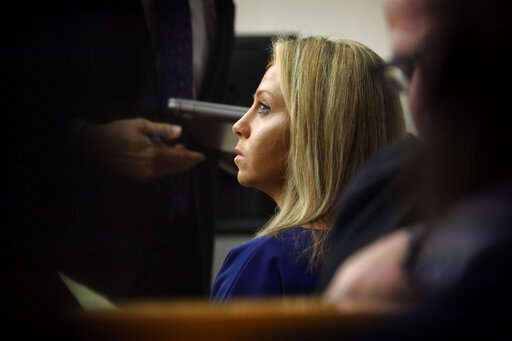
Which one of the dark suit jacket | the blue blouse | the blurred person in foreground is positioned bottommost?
the blue blouse

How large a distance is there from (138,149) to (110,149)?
69 mm

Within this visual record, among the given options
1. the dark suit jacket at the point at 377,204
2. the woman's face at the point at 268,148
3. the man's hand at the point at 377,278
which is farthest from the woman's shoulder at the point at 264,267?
the man's hand at the point at 377,278

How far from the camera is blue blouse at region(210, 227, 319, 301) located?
79cm

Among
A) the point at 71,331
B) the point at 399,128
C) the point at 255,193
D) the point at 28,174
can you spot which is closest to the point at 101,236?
the point at 28,174

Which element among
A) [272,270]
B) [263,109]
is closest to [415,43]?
[272,270]

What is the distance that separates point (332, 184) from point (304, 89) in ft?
0.46

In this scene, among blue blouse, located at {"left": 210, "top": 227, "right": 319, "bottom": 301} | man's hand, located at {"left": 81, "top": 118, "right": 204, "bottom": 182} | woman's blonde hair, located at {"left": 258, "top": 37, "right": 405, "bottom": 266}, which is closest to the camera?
blue blouse, located at {"left": 210, "top": 227, "right": 319, "bottom": 301}

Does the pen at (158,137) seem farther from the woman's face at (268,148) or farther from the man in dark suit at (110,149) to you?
the woman's face at (268,148)

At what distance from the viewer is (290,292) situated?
0.79 meters

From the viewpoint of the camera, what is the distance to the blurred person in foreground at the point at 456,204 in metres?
0.33

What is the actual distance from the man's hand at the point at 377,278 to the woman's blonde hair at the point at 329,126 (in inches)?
19.4

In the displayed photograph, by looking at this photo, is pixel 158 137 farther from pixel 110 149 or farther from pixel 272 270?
pixel 272 270

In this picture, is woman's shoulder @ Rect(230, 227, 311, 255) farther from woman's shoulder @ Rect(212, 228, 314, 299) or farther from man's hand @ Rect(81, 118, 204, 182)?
man's hand @ Rect(81, 118, 204, 182)

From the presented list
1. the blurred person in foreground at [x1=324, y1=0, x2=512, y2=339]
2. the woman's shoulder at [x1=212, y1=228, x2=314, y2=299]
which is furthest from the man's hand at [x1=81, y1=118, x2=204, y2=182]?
the blurred person in foreground at [x1=324, y1=0, x2=512, y2=339]
